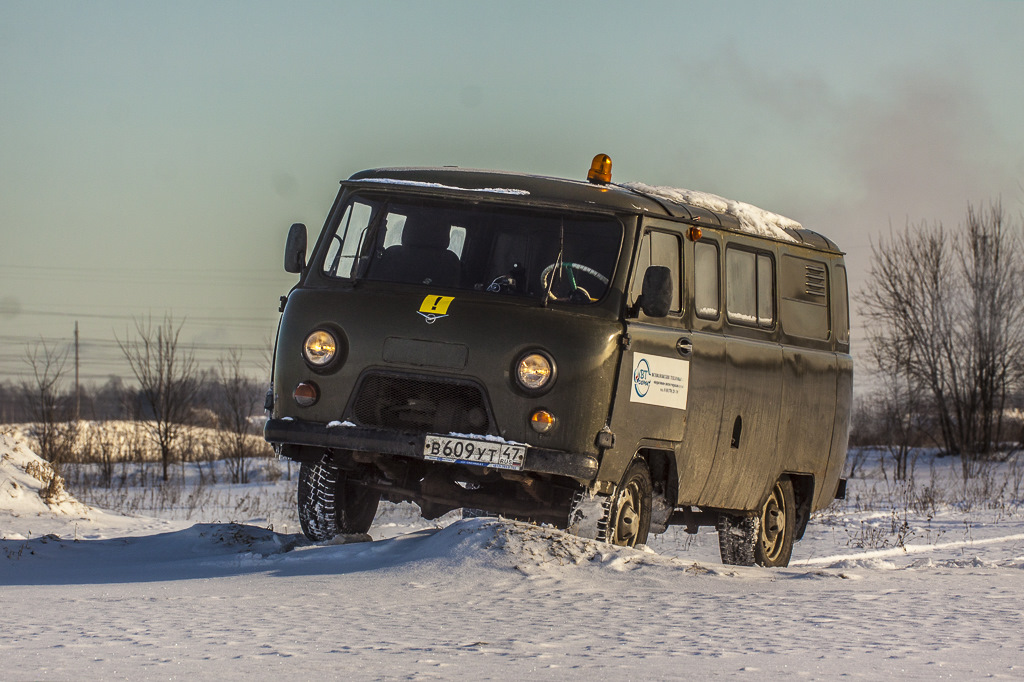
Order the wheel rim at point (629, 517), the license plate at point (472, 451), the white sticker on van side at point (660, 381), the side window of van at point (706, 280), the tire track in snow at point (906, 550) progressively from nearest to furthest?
1. the license plate at point (472, 451)
2. the white sticker on van side at point (660, 381)
3. the wheel rim at point (629, 517)
4. the side window of van at point (706, 280)
5. the tire track in snow at point (906, 550)

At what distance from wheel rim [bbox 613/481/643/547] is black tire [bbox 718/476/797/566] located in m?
1.91

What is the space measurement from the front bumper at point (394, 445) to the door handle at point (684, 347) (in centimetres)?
121

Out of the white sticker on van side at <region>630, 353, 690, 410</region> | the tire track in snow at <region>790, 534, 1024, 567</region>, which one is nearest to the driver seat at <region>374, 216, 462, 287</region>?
the white sticker on van side at <region>630, 353, 690, 410</region>

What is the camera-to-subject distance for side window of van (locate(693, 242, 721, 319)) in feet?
33.9

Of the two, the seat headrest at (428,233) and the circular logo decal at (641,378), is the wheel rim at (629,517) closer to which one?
the circular logo decal at (641,378)

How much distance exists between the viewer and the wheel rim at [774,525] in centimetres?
1206

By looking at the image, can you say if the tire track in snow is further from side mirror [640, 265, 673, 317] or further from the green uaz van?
side mirror [640, 265, 673, 317]

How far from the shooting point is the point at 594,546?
9.37m

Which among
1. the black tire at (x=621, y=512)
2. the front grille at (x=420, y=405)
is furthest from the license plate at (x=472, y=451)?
the black tire at (x=621, y=512)

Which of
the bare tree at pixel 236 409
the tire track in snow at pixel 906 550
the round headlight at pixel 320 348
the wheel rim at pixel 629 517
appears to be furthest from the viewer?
the bare tree at pixel 236 409

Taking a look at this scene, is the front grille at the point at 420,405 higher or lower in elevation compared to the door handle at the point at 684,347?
lower

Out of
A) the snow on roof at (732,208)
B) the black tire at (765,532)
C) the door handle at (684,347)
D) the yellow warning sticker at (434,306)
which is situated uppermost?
the snow on roof at (732,208)

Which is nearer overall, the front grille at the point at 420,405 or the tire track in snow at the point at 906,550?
the front grille at the point at 420,405

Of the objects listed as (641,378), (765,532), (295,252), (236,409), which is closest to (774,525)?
(765,532)
